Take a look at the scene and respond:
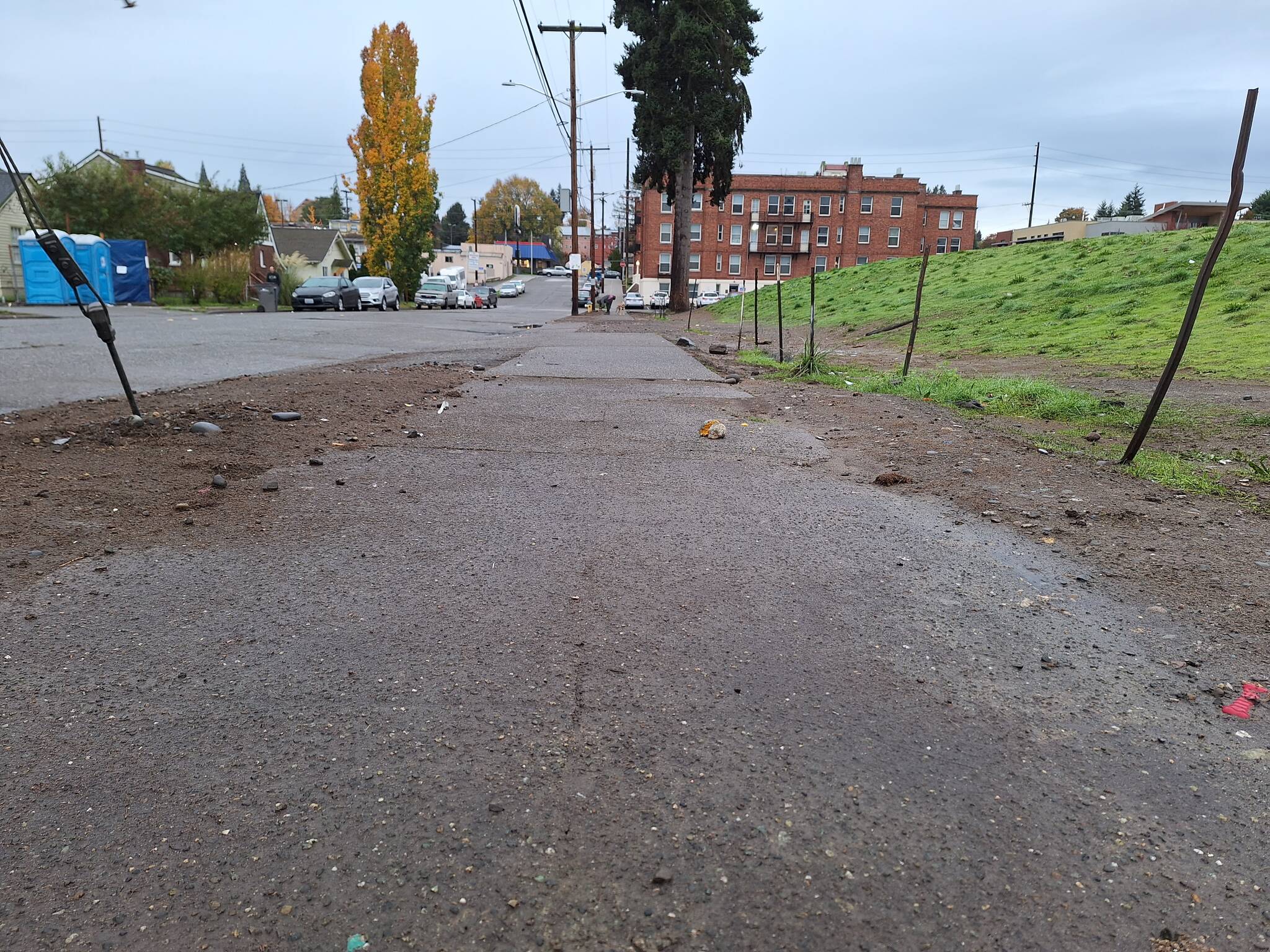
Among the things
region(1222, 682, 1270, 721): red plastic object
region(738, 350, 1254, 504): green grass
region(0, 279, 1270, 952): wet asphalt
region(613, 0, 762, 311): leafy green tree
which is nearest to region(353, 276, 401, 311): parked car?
region(613, 0, 762, 311): leafy green tree

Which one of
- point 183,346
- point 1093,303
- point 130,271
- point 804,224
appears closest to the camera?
point 183,346

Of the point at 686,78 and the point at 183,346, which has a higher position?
the point at 686,78

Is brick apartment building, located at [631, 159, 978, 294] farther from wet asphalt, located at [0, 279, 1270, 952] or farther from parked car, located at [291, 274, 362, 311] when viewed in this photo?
wet asphalt, located at [0, 279, 1270, 952]

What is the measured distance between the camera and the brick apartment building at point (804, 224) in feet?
255

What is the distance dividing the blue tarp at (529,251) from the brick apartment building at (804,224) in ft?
194

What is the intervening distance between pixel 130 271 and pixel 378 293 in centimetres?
984

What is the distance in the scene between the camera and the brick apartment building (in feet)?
255

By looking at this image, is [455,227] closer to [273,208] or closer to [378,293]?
[273,208]

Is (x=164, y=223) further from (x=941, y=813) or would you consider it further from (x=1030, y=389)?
(x=941, y=813)

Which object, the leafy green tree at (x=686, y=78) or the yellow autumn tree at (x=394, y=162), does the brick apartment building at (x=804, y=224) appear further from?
the leafy green tree at (x=686, y=78)

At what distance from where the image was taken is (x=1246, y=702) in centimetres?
280

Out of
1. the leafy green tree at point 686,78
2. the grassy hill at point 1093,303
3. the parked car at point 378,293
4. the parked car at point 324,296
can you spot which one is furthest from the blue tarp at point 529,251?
the grassy hill at point 1093,303

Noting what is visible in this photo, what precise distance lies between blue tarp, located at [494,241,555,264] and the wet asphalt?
438 ft

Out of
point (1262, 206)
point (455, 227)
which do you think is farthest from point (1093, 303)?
point (455, 227)
